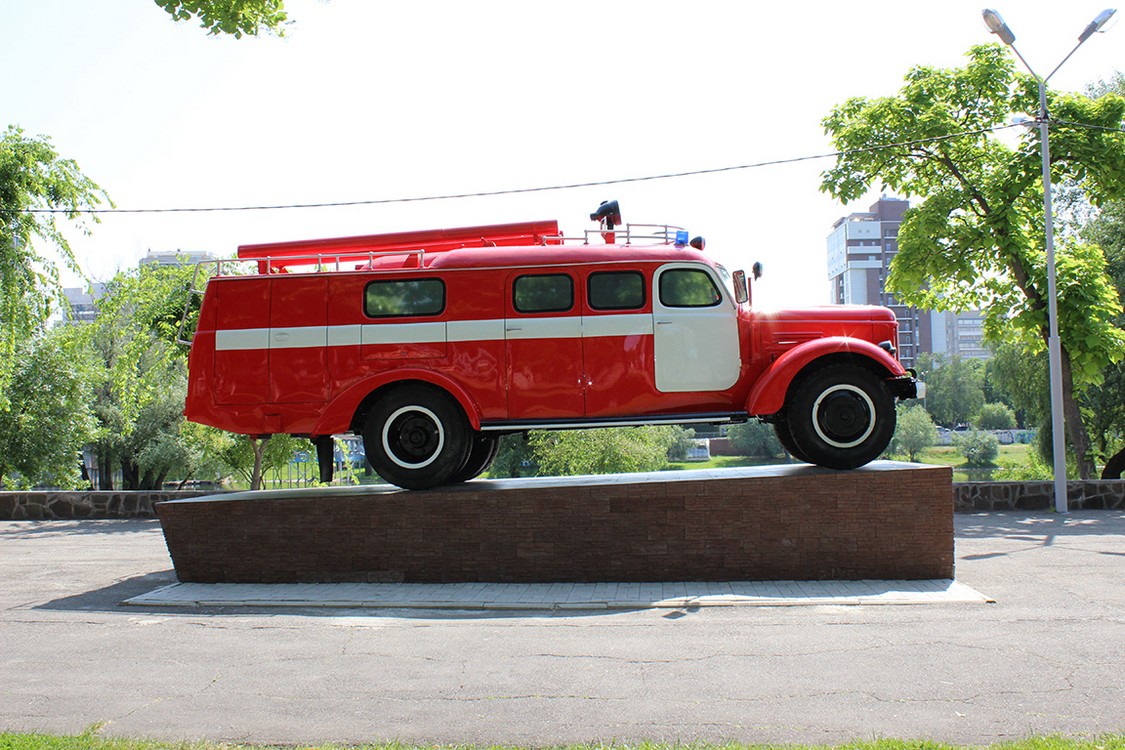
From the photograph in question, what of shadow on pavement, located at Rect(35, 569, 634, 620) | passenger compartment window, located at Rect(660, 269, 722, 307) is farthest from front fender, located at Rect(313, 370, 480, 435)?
passenger compartment window, located at Rect(660, 269, 722, 307)

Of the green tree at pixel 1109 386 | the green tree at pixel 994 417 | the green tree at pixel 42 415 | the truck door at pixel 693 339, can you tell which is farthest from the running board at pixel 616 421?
the green tree at pixel 994 417

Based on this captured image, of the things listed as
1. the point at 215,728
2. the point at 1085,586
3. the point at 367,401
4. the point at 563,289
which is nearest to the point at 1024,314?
the point at 1085,586

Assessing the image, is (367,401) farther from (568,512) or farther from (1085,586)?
(1085,586)

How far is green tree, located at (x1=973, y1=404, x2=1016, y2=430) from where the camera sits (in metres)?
94.8

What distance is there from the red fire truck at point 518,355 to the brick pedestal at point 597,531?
0.47 metres

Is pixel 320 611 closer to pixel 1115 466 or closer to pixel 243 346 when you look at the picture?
pixel 243 346

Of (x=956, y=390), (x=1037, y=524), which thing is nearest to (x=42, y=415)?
(x=1037, y=524)

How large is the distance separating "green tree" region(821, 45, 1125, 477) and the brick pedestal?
1247 centimetres

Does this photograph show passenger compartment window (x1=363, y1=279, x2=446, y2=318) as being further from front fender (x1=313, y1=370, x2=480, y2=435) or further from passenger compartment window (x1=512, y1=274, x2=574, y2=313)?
passenger compartment window (x1=512, y1=274, x2=574, y2=313)

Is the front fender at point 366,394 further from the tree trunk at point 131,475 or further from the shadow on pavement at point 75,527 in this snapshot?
the tree trunk at point 131,475

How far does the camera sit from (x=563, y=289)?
1028 cm

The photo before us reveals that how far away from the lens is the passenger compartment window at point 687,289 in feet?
33.6

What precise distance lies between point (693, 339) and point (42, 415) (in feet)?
91.9

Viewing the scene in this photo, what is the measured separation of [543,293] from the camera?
10305 mm
